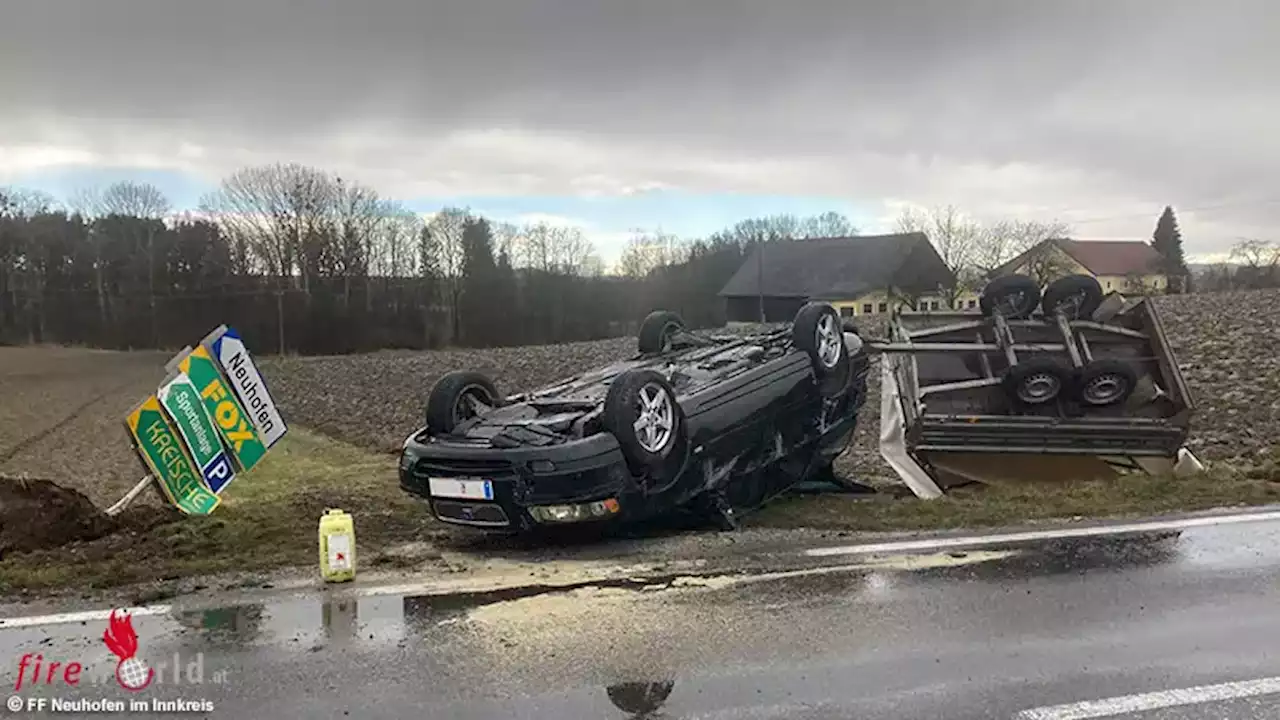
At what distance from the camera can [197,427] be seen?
21.6ft

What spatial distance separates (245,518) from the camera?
6.29 metres

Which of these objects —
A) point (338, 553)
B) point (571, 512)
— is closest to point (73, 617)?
point (338, 553)

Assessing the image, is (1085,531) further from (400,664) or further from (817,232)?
(817,232)

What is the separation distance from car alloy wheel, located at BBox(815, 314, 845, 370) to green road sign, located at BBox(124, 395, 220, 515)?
4641 millimetres

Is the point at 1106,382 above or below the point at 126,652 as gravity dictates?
above

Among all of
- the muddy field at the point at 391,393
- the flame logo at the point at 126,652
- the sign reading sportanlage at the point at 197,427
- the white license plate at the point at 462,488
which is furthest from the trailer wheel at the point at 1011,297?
the flame logo at the point at 126,652

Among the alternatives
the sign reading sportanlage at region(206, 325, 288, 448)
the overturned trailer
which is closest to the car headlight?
the sign reading sportanlage at region(206, 325, 288, 448)

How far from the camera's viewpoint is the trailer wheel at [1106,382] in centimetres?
816

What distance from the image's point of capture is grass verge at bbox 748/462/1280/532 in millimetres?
6227

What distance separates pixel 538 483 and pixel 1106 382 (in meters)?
5.41

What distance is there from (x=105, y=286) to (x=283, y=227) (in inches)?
489

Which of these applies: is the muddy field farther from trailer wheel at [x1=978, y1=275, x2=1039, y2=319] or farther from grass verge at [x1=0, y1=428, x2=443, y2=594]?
grass verge at [x1=0, y1=428, x2=443, y2=594]

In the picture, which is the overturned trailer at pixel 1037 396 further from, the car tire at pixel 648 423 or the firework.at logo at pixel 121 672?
the firework.at logo at pixel 121 672

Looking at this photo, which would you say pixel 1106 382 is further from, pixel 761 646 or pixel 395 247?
pixel 395 247
